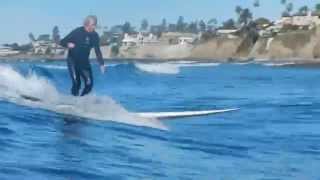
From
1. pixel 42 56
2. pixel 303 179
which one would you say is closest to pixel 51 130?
pixel 303 179

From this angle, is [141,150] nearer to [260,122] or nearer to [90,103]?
[90,103]

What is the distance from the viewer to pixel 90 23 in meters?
12.4

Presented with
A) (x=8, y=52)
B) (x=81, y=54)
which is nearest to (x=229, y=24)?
(x=8, y=52)

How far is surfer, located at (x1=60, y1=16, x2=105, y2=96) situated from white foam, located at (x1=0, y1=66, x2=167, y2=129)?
0.99 feet

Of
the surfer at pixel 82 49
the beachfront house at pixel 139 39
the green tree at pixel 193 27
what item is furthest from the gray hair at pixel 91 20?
the green tree at pixel 193 27

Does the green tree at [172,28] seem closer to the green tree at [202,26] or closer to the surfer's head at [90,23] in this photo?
the green tree at [202,26]

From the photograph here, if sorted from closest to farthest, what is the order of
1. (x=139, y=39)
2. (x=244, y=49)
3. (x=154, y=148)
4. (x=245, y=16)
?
1. (x=154, y=148)
2. (x=244, y=49)
3. (x=139, y=39)
4. (x=245, y=16)

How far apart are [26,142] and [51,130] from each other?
4.01 ft

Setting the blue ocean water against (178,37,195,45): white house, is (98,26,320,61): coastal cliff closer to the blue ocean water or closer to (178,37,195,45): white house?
(178,37,195,45): white house

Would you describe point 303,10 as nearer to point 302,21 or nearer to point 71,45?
point 302,21

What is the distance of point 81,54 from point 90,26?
0.70 m

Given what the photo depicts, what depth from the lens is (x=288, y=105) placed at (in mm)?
18594

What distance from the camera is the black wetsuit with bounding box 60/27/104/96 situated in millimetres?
12742

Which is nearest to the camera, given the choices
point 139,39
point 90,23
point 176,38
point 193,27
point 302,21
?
point 90,23
